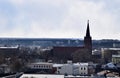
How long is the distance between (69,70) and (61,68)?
3.70 feet

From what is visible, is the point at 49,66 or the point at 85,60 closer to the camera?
the point at 49,66

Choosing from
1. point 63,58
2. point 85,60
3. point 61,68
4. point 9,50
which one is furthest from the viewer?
point 9,50

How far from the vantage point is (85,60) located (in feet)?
302

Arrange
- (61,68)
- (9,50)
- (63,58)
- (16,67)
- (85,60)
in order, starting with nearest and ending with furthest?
(16,67) < (61,68) < (85,60) < (63,58) < (9,50)

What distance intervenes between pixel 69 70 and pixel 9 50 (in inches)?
1794

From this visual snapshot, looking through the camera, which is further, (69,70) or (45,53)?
(45,53)

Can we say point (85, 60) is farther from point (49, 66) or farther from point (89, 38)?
point (49, 66)

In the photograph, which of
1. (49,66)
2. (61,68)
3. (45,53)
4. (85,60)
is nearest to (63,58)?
(45,53)

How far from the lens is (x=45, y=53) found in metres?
109

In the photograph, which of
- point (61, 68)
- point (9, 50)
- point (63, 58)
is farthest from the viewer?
point (9, 50)

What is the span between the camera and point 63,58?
105 meters

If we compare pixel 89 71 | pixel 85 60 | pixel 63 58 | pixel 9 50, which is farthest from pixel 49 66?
pixel 9 50

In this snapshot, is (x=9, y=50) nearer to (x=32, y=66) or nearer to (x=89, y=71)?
(x=32, y=66)

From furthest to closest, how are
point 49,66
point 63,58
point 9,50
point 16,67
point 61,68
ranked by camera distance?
point 9,50
point 63,58
point 49,66
point 61,68
point 16,67
